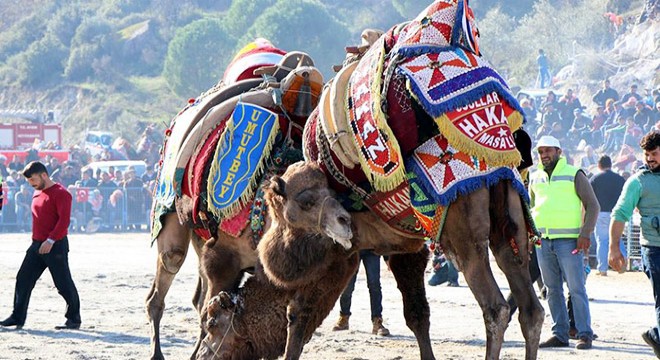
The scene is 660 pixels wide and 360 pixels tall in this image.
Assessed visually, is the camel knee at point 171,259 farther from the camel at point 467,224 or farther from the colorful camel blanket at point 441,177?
the colorful camel blanket at point 441,177

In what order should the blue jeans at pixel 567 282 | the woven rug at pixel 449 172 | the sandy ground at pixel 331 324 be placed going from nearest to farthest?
1. the woven rug at pixel 449 172
2. the sandy ground at pixel 331 324
3. the blue jeans at pixel 567 282

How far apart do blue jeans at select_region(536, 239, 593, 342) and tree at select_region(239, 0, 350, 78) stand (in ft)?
152

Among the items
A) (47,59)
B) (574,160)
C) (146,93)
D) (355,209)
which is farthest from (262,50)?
(47,59)

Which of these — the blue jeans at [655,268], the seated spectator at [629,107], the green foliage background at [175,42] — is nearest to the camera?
the blue jeans at [655,268]

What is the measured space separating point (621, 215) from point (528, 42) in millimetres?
47138

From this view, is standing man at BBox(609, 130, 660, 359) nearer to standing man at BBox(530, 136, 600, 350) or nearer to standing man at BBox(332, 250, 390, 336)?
standing man at BBox(530, 136, 600, 350)

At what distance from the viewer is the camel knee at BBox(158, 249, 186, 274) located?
9680 mm

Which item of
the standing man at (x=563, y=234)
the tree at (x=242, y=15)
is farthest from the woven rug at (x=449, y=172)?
the tree at (x=242, y=15)

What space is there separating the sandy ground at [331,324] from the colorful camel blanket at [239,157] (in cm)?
193

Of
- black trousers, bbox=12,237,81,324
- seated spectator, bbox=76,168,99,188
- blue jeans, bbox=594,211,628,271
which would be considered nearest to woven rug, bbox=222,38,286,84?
black trousers, bbox=12,237,81,324

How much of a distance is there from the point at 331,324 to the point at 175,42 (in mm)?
48326

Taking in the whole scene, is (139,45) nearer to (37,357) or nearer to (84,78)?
(84,78)

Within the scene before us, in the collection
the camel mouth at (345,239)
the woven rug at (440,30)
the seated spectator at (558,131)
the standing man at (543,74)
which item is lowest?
the camel mouth at (345,239)

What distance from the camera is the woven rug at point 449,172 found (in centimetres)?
700
